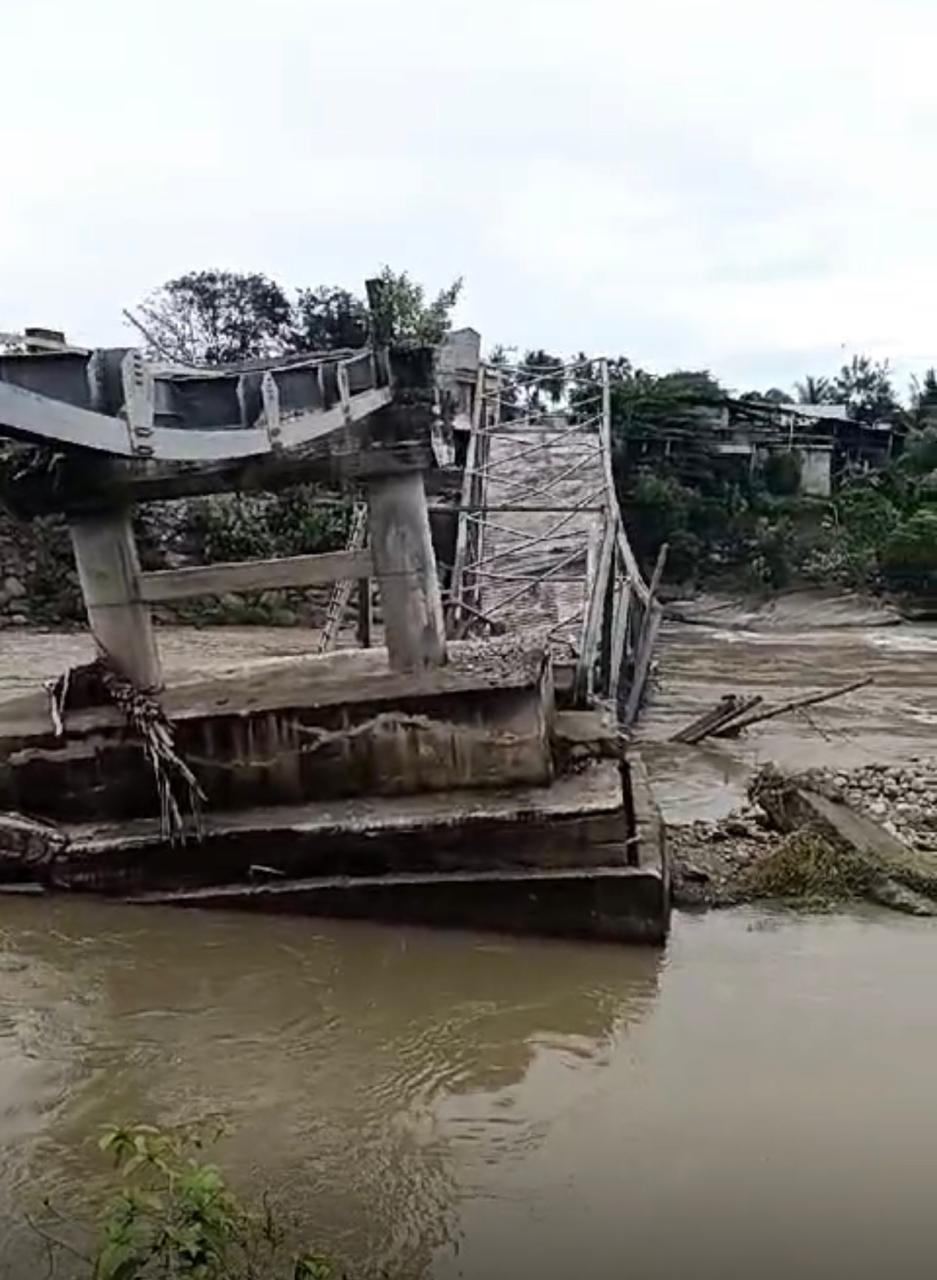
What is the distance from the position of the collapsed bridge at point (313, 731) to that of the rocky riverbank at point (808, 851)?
855mm

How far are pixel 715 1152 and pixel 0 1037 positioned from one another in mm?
4035

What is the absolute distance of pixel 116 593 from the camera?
34.8ft

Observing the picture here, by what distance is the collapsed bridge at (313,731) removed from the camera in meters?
9.32

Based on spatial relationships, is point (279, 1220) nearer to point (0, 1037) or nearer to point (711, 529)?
point (0, 1037)

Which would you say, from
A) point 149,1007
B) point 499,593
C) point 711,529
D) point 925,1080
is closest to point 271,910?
point 149,1007

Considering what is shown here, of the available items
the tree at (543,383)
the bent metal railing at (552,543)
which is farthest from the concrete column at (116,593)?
the tree at (543,383)

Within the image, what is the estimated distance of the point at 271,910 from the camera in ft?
31.3

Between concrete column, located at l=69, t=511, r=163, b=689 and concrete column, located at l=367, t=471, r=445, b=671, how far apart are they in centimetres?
187

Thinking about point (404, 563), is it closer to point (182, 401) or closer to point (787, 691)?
point (182, 401)

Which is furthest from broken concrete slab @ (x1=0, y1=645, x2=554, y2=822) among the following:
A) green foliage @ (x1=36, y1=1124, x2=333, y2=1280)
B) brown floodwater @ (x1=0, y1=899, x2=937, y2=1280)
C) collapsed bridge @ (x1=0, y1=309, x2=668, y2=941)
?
green foliage @ (x1=36, y1=1124, x2=333, y2=1280)

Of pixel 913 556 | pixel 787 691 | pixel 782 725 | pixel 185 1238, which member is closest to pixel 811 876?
pixel 185 1238

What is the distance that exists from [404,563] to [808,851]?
3.89 metres

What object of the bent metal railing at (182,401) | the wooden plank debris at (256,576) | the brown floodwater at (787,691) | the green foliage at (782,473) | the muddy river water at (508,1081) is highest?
the bent metal railing at (182,401)

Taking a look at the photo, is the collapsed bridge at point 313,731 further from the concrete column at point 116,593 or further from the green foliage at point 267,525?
the green foliage at point 267,525
